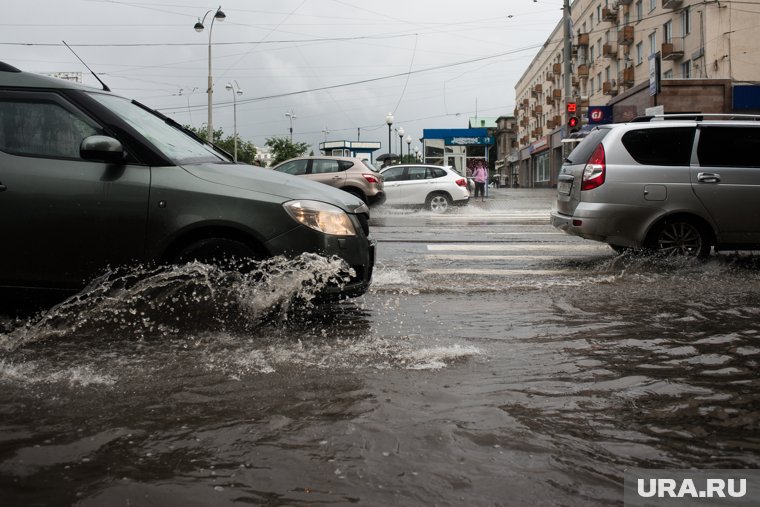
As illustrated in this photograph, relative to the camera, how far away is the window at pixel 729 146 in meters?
8.57

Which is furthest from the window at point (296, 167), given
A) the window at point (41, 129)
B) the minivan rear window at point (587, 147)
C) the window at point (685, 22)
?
the window at point (685, 22)

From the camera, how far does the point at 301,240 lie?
4.89m

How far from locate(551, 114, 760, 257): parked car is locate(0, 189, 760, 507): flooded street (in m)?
1.83

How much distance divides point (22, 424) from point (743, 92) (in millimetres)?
31581

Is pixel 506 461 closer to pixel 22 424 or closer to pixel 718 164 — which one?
pixel 22 424

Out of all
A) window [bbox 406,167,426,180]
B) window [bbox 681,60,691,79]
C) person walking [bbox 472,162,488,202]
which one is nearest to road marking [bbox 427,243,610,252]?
window [bbox 406,167,426,180]

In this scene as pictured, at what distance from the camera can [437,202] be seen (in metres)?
21.8

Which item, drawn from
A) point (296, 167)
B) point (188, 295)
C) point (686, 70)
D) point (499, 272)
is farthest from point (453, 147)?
point (188, 295)

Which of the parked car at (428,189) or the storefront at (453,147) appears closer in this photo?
the parked car at (428,189)

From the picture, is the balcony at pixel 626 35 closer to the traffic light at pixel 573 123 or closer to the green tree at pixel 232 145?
the traffic light at pixel 573 123

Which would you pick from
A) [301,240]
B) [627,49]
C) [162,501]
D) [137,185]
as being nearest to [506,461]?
[162,501]

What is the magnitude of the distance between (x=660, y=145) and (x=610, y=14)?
132 ft

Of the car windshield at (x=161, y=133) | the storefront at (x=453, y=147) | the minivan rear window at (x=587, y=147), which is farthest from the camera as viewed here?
the storefront at (x=453, y=147)

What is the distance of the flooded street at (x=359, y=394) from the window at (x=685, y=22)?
31.2m
